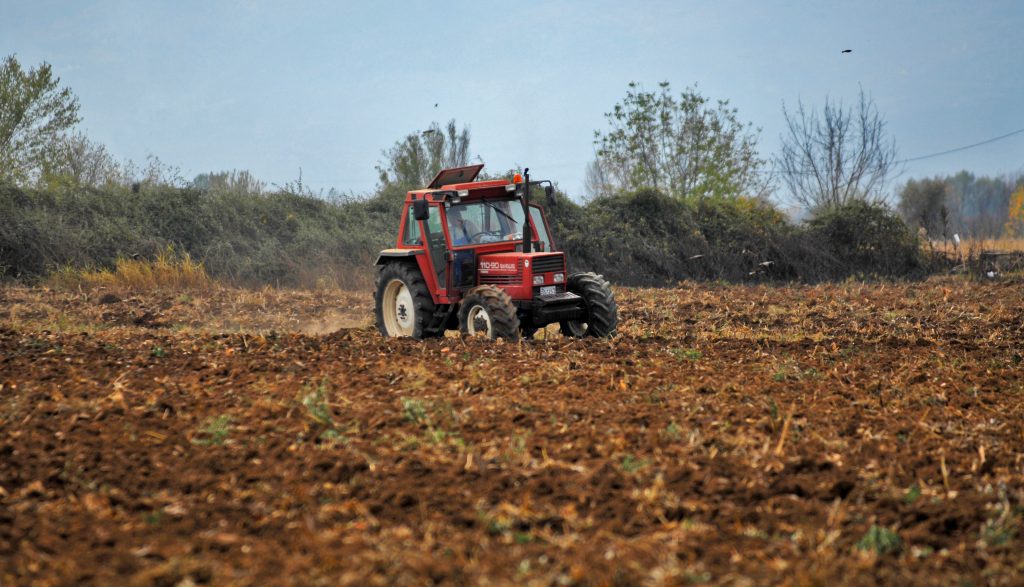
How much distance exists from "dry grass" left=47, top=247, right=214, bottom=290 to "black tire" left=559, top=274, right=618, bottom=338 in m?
10.9

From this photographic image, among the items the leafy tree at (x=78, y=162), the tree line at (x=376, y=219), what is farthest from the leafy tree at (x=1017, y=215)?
the leafy tree at (x=78, y=162)

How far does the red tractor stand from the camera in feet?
35.7

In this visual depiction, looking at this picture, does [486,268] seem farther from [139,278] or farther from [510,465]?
[139,278]

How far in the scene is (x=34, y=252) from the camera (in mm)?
22766

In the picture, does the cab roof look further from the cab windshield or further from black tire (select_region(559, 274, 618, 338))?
→ black tire (select_region(559, 274, 618, 338))

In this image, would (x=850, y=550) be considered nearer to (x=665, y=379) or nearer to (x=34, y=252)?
(x=665, y=379)

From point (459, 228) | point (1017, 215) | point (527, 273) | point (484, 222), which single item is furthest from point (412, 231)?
point (1017, 215)

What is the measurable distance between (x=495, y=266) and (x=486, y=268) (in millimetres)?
166

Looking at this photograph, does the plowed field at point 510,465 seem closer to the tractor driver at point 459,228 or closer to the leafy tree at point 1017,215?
the tractor driver at point 459,228

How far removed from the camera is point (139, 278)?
2016 centimetres

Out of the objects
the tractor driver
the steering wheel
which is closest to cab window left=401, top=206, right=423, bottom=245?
the tractor driver

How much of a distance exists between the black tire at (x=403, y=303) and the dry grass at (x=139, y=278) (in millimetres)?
8667

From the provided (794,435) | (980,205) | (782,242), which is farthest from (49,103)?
(980,205)

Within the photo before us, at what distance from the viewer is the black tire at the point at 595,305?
36.7 feet
